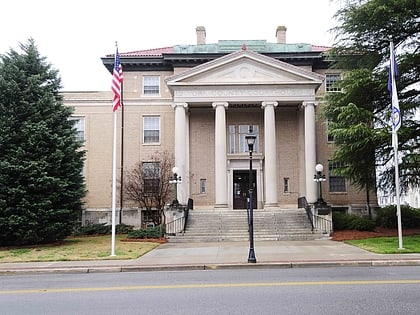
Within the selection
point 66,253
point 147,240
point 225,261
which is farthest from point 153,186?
point 225,261

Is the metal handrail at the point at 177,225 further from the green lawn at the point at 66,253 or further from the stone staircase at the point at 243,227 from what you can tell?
the green lawn at the point at 66,253

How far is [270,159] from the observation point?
31875 mm

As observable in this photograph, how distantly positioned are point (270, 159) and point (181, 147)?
6.18 m

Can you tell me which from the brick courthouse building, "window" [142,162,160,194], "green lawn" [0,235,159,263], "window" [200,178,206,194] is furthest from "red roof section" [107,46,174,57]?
"green lawn" [0,235,159,263]

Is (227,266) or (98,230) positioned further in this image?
(98,230)

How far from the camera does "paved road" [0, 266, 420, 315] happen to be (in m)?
7.84

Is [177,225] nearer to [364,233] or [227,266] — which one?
[364,233]

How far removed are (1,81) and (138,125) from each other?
14.9m

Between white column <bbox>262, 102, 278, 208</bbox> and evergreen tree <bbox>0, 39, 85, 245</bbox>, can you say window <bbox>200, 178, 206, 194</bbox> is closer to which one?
white column <bbox>262, 102, 278, 208</bbox>

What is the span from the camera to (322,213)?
2777 centimetres

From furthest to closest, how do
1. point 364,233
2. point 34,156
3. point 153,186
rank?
point 153,186 → point 364,233 → point 34,156

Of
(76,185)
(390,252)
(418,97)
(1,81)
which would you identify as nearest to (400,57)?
(418,97)

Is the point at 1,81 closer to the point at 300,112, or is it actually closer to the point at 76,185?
the point at 76,185

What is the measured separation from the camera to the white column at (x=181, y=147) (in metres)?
32.0
